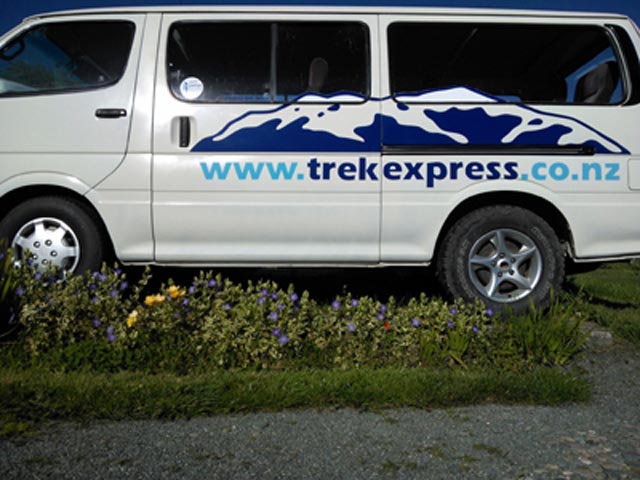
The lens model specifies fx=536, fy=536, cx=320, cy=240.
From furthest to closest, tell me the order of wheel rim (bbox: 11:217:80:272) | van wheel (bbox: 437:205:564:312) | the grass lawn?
1. van wheel (bbox: 437:205:564:312)
2. wheel rim (bbox: 11:217:80:272)
3. the grass lawn

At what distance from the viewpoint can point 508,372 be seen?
2811 millimetres

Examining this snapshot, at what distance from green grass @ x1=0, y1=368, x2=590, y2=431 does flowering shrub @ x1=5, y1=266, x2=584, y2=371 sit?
15cm

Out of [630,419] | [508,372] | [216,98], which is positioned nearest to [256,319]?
[508,372]

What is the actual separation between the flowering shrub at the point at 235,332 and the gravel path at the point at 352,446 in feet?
1.66

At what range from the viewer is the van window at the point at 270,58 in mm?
3678

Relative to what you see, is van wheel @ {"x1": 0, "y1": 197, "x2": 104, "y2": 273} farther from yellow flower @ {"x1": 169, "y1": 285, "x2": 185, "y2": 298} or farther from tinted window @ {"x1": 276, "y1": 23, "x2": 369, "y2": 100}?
tinted window @ {"x1": 276, "y1": 23, "x2": 369, "y2": 100}

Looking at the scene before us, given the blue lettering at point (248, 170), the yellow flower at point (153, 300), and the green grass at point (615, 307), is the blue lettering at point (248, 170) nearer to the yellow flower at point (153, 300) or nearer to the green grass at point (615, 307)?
the yellow flower at point (153, 300)

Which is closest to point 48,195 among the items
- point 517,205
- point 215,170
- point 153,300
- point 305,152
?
point 215,170

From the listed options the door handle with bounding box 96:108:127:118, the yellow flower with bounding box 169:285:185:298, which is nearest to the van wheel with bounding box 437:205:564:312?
the yellow flower with bounding box 169:285:185:298

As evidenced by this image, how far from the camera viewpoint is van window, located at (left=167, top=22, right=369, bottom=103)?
368 cm

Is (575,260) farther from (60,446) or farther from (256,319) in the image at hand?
Answer: (60,446)

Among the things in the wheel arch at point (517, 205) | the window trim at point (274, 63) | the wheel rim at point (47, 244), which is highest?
the window trim at point (274, 63)

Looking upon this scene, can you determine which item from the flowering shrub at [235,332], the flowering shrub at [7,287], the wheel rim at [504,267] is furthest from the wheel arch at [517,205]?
the flowering shrub at [7,287]

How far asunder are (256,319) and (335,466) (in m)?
1.15
